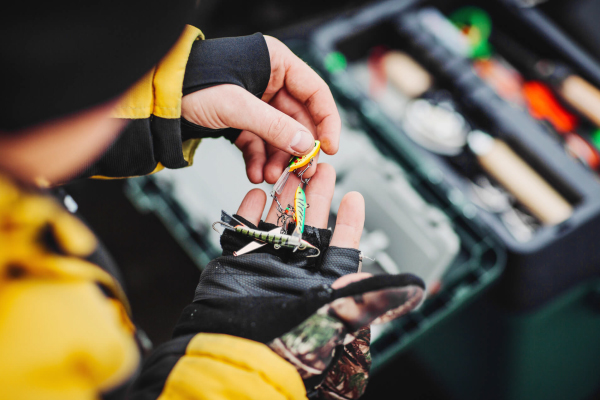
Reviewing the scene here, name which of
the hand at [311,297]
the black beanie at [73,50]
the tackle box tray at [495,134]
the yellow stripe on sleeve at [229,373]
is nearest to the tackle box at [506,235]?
the tackle box tray at [495,134]

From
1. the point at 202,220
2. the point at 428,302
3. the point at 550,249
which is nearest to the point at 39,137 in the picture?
the point at 202,220

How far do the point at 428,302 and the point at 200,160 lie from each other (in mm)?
516

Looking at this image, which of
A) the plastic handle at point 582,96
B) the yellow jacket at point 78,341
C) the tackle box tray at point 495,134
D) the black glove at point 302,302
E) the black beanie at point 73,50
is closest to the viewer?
the black beanie at point 73,50

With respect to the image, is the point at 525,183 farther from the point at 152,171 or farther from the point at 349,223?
the point at 152,171

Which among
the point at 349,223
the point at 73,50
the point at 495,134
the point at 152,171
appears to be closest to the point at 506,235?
the point at 495,134

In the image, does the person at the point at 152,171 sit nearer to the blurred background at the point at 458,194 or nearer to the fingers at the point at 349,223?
the fingers at the point at 349,223

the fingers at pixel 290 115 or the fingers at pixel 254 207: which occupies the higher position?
the fingers at pixel 290 115

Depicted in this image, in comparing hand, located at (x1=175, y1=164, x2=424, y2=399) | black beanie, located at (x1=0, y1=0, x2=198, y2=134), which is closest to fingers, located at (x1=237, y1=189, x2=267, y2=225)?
hand, located at (x1=175, y1=164, x2=424, y2=399)

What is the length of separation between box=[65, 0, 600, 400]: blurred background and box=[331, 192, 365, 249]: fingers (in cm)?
10

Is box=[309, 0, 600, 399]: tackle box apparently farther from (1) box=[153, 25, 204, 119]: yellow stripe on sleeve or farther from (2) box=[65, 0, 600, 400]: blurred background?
(1) box=[153, 25, 204, 119]: yellow stripe on sleeve

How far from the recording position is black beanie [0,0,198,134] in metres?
0.23

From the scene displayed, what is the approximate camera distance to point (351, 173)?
73 centimetres

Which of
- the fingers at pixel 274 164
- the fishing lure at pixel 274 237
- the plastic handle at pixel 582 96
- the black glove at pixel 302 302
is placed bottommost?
the black glove at pixel 302 302

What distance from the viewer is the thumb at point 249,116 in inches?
20.1
